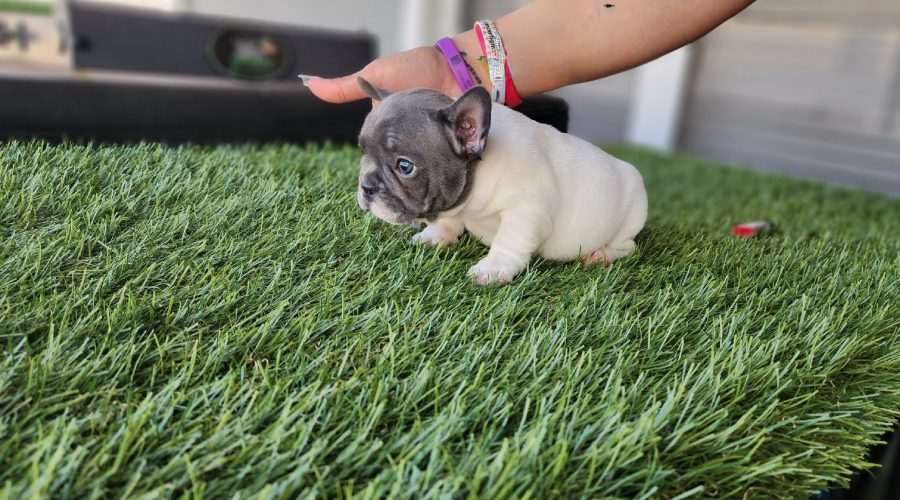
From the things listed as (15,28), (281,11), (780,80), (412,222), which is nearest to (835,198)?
(780,80)

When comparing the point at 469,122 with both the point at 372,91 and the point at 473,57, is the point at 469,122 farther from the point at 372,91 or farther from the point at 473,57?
the point at 473,57

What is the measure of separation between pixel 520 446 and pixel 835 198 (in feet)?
8.67

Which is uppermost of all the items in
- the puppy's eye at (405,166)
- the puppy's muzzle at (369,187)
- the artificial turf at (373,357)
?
the puppy's eye at (405,166)

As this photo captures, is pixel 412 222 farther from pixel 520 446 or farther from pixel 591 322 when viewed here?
pixel 520 446

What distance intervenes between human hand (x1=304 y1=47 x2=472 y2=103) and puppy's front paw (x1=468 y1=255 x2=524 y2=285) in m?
0.46

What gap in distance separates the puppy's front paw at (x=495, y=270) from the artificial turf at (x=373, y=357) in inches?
1.1

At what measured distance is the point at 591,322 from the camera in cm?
96

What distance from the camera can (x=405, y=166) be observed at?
1023 mm

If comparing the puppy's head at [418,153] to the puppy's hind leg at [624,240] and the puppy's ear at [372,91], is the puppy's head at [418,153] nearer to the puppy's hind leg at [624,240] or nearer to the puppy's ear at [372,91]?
the puppy's ear at [372,91]

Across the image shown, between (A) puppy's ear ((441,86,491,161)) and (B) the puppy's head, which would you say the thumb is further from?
(A) puppy's ear ((441,86,491,161))

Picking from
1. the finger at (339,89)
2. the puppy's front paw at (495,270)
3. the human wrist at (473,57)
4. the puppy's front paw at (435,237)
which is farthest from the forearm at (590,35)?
the puppy's front paw at (495,270)

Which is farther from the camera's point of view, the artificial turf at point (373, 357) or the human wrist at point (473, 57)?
the human wrist at point (473, 57)

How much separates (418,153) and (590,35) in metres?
0.62

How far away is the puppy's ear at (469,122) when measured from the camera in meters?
0.95
